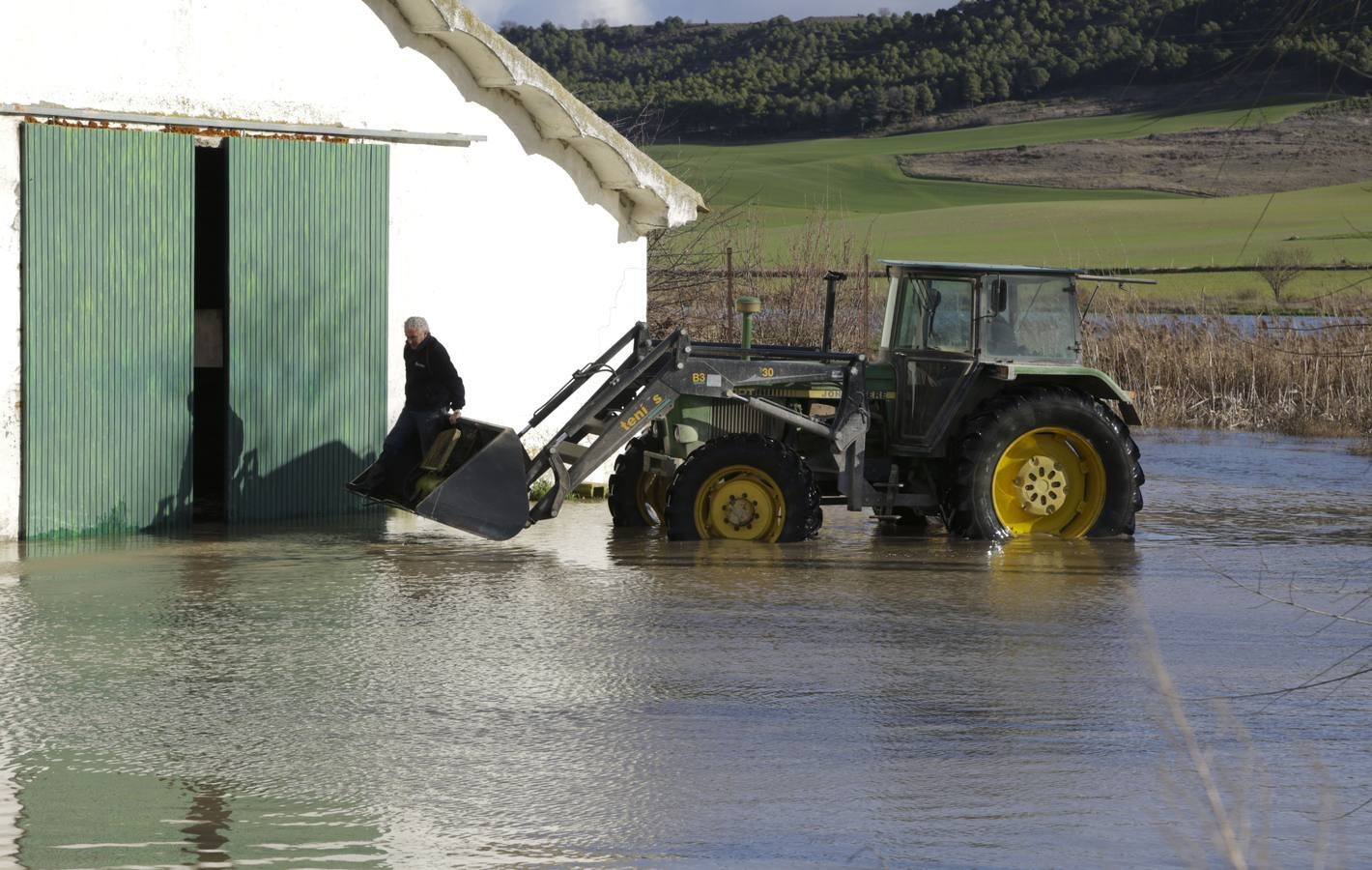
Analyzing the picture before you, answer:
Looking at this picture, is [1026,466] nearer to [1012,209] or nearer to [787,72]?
[1012,209]

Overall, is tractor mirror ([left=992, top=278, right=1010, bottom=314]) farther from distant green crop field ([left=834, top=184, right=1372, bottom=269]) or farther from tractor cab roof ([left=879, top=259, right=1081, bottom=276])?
distant green crop field ([left=834, top=184, right=1372, bottom=269])

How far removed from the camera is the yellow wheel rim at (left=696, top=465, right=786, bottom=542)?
13141 millimetres

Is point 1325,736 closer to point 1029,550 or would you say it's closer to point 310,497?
point 1029,550

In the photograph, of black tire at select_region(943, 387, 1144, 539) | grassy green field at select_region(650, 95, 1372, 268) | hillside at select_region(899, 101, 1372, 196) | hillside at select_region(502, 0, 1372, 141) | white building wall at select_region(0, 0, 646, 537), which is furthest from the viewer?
hillside at select_region(502, 0, 1372, 141)

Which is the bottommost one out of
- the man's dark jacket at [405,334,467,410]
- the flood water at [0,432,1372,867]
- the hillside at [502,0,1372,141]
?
the flood water at [0,432,1372,867]

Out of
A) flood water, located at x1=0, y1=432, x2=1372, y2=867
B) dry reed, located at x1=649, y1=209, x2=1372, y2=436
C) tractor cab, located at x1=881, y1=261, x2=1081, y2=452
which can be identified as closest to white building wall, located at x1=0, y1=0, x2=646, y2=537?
flood water, located at x1=0, y1=432, x2=1372, y2=867

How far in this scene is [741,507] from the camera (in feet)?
43.3

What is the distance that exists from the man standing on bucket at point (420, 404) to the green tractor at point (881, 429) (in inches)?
7.3

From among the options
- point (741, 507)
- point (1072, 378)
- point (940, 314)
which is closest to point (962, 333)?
point (940, 314)

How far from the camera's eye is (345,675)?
28.2 feet

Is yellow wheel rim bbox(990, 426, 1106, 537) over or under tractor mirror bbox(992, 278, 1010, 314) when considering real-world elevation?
under

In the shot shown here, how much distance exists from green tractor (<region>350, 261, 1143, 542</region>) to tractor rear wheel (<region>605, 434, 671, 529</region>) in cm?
1

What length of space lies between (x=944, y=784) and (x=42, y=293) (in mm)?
8470

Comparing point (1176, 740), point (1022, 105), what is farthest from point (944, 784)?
point (1022, 105)
